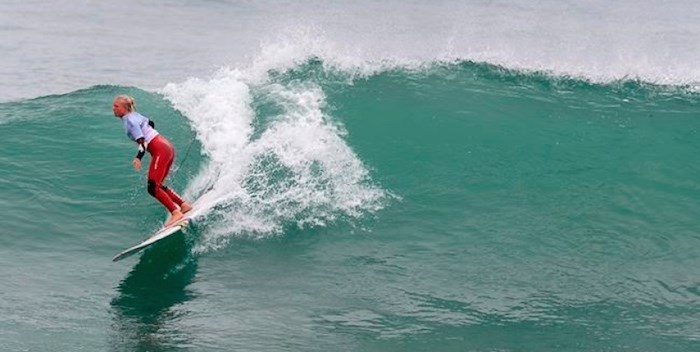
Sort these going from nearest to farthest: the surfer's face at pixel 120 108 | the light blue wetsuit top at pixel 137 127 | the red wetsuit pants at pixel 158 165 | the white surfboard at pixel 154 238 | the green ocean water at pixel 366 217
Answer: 1. the green ocean water at pixel 366 217
2. the white surfboard at pixel 154 238
3. the surfer's face at pixel 120 108
4. the light blue wetsuit top at pixel 137 127
5. the red wetsuit pants at pixel 158 165

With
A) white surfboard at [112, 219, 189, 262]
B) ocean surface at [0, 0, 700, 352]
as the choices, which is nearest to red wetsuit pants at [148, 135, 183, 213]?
white surfboard at [112, 219, 189, 262]

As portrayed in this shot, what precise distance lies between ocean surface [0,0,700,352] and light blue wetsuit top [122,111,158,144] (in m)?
1.17

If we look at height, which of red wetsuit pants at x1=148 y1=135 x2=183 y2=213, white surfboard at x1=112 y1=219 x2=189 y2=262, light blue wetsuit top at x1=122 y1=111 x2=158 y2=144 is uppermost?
light blue wetsuit top at x1=122 y1=111 x2=158 y2=144

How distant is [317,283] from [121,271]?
7.36 ft

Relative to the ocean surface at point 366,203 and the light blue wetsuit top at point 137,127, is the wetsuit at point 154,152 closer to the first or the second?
the light blue wetsuit top at point 137,127

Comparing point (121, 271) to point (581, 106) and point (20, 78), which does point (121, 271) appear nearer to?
point (581, 106)

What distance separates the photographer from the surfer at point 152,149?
11891 mm

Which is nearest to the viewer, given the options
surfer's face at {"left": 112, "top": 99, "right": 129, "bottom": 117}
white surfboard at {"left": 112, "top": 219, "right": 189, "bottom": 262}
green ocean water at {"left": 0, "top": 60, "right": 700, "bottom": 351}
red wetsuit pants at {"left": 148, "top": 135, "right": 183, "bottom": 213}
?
green ocean water at {"left": 0, "top": 60, "right": 700, "bottom": 351}

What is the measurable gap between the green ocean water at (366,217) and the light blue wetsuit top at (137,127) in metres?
1.25

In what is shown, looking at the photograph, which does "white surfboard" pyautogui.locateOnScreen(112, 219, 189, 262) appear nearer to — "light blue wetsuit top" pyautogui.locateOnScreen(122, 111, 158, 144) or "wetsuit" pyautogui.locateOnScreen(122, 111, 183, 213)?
"wetsuit" pyautogui.locateOnScreen(122, 111, 183, 213)

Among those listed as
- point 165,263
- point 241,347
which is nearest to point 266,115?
point 165,263

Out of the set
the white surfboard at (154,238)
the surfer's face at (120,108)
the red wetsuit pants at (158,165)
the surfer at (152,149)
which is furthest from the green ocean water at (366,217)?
the surfer's face at (120,108)

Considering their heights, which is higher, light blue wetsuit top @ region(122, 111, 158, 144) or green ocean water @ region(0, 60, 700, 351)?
light blue wetsuit top @ region(122, 111, 158, 144)

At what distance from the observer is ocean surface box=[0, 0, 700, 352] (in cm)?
1045
